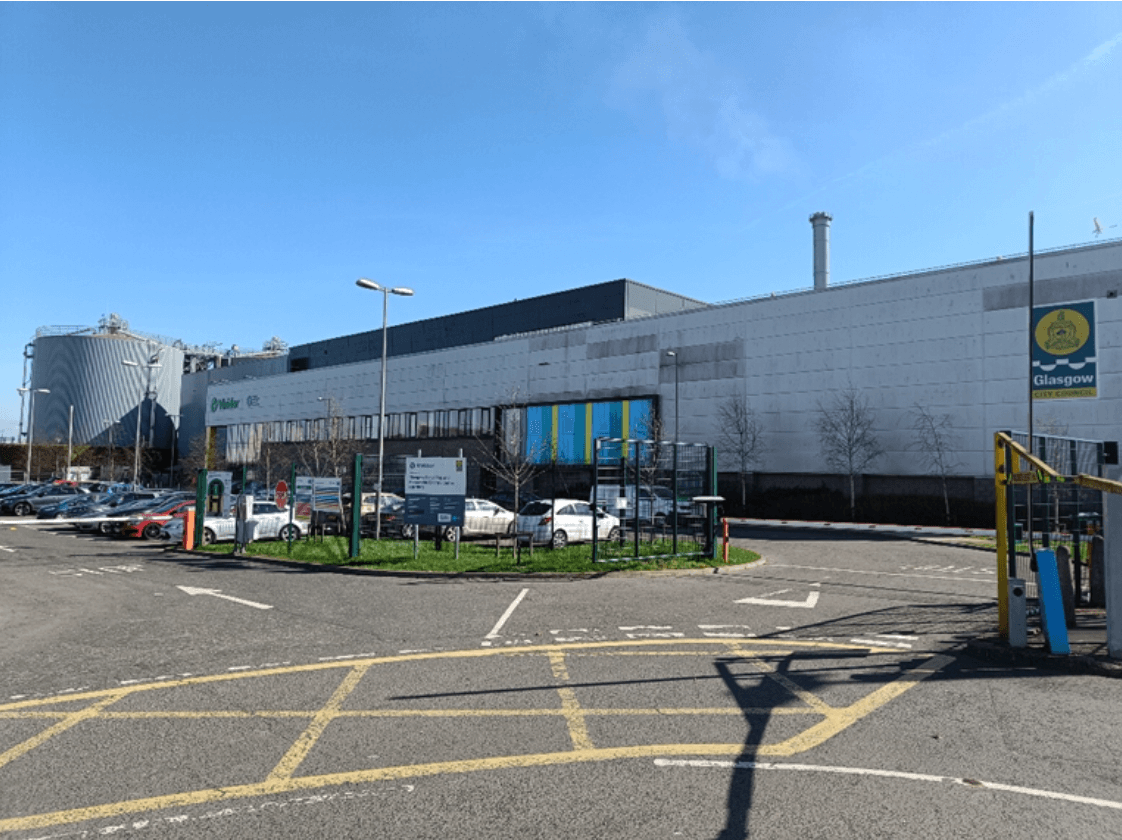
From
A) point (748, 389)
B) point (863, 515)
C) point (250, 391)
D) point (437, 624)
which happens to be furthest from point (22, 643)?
point (250, 391)

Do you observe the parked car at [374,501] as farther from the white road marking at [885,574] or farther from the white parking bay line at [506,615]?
the white parking bay line at [506,615]

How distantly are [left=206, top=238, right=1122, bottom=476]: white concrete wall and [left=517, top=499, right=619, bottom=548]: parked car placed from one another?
24288 millimetres

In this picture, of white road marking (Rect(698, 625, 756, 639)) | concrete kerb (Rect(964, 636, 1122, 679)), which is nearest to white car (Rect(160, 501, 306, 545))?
white road marking (Rect(698, 625, 756, 639))

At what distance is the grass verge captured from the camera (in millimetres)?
18297

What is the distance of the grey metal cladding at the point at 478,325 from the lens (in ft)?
212

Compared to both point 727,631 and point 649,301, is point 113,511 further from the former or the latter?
point 649,301

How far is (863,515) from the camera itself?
143ft

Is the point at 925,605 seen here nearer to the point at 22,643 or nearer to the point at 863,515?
the point at 22,643

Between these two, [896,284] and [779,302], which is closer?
[896,284]

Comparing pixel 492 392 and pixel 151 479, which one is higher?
pixel 492 392

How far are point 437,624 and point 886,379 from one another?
1490 inches

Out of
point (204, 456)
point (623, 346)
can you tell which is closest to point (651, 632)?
point (623, 346)

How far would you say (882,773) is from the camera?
566 cm

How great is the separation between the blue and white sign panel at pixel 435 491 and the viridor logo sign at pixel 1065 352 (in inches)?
1137
